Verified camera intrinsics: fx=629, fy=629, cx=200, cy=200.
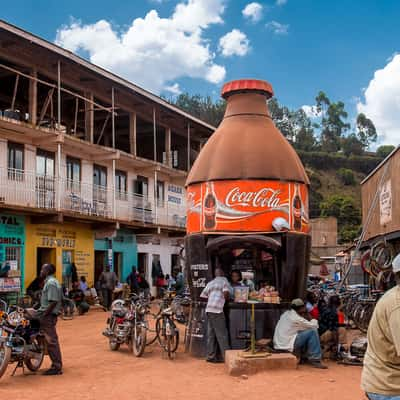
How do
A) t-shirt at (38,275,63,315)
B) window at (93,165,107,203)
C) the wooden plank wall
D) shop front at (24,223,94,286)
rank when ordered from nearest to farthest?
t-shirt at (38,275,63,315) → the wooden plank wall → shop front at (24,223,94,286) → window at (93,165,107,203)

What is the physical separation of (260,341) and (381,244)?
245 inches

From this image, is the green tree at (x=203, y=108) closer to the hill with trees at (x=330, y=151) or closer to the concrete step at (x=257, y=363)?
the hill with trees at (x=330, y=151)

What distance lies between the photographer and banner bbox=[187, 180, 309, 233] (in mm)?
12492

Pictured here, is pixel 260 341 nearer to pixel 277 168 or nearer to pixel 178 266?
pixel 277 168

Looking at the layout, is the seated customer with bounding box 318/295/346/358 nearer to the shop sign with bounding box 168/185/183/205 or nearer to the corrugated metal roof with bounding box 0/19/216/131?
the corrugated metal roof with bounding box 0/19/216/131

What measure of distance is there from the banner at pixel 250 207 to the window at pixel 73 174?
523 inches

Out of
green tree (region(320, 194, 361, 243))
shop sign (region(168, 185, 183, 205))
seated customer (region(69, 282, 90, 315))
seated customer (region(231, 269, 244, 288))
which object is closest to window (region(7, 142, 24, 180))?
seated customer (region(69, 282, 90, 315))

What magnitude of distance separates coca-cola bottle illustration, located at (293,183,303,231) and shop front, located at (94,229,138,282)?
15.5m

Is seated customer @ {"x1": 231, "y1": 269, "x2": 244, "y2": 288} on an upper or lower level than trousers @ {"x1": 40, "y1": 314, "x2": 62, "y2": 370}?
upper

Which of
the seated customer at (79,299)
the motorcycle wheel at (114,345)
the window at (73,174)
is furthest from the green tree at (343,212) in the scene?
the motorcycle wheel at (114,345)

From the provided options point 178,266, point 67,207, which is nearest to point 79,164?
point 67,207

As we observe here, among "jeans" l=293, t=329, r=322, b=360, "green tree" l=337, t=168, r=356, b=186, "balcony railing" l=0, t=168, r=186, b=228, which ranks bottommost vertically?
"jeans" l=293, t=329, r=322, b=360

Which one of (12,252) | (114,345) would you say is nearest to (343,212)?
(12,252)

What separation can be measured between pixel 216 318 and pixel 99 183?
16.5 metres
